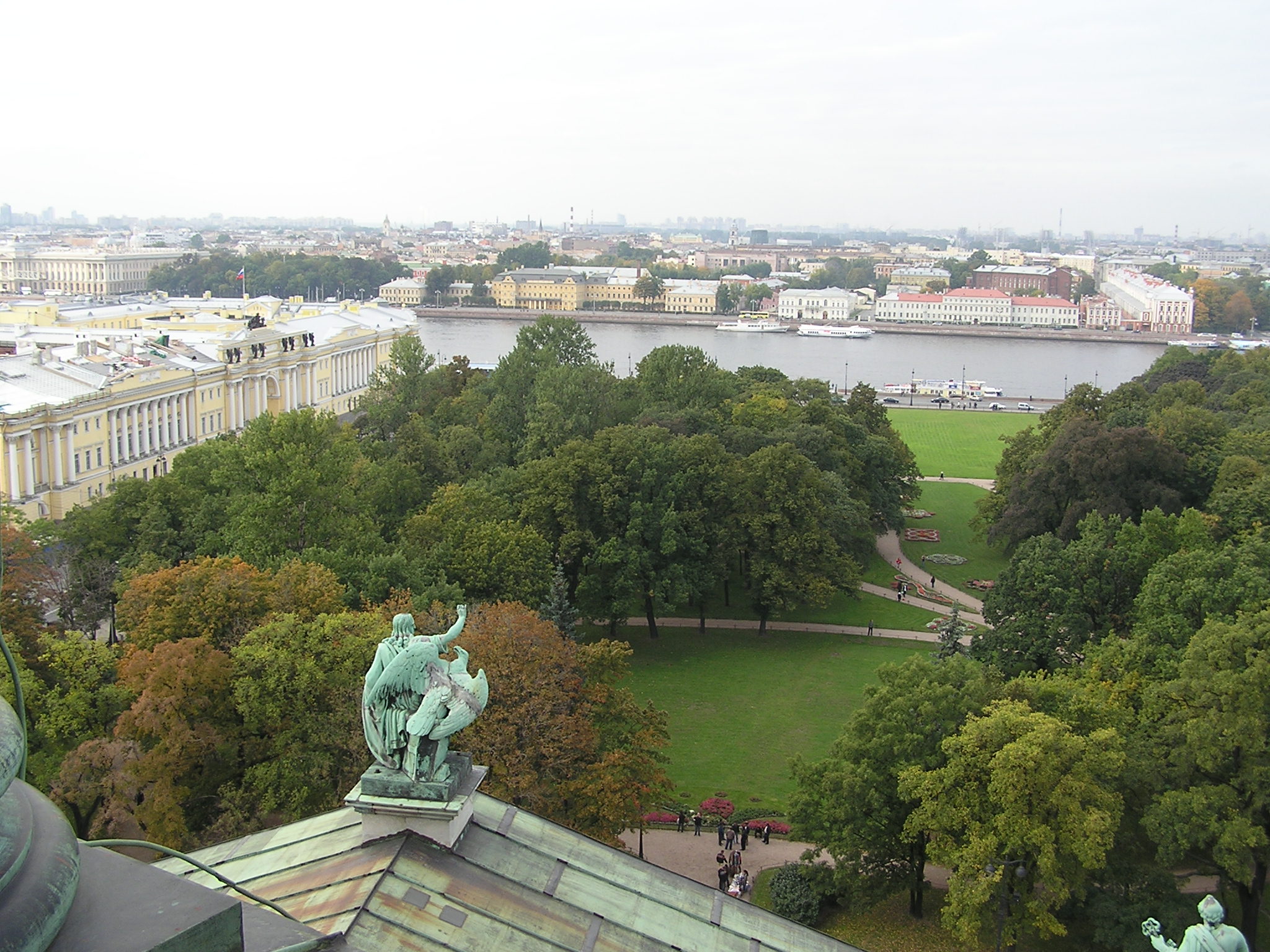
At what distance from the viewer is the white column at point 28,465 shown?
125 ft

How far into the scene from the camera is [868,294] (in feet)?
516

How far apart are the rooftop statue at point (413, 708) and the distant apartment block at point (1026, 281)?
592ft

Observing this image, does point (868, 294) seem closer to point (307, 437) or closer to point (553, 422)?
point (553, 422)

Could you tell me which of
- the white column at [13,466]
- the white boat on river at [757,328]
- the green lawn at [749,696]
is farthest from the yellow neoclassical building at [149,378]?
the white boat on river at [757,328]

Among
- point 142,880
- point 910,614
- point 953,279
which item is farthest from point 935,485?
point 953,279

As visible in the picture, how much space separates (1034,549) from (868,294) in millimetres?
136904

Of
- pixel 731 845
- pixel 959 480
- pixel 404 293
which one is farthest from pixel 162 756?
pixel 404 293

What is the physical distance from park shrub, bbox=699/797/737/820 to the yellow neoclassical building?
23837 millimetres

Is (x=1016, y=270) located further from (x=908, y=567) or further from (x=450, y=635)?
(x=450, y=635)

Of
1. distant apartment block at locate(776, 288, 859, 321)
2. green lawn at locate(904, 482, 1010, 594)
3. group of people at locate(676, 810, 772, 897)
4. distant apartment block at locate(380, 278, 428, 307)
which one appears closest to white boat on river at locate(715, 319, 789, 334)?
distant apartment block at locate(776, 288, 859, 321)

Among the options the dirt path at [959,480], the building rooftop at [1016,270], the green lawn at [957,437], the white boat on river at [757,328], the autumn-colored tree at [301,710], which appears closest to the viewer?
the autumn-colored tree at [301,710]

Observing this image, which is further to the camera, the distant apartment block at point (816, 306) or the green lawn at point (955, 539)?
the distant apartment block at point (816, 306)

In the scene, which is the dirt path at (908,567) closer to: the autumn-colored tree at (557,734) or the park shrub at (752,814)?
the park shrub at (752,814)

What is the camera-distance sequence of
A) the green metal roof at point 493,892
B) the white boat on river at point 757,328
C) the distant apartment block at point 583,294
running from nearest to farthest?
1. the green metal roof at point 493,892
2. the white boat on river at point 757,328
3. the distant apartment block at point 583,294
